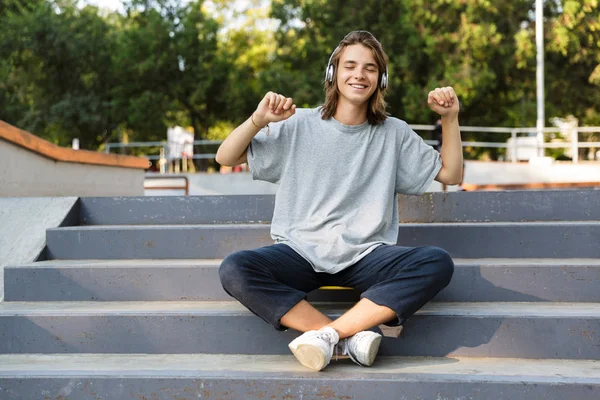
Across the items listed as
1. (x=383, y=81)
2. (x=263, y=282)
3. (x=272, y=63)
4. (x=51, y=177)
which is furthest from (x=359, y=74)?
(x=272, y=63)

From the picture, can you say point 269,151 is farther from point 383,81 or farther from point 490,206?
point 490,206

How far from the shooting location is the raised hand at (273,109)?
282cm

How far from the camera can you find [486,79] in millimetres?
20203

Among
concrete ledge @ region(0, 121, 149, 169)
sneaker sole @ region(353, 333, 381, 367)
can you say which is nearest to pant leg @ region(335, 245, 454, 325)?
sneaker sole @ region(353, 333, 381, 367)

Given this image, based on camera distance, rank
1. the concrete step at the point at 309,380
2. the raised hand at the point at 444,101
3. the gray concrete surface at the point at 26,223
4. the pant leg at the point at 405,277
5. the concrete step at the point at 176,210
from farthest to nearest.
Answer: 1. the concrete step at the point at 176,210
2. the gray concrete surface at the point at 26,223
3. the raised hand at the point at 444,101
4. the pant leg at the point at 405,277
5. the concrete step at the point at 309,380

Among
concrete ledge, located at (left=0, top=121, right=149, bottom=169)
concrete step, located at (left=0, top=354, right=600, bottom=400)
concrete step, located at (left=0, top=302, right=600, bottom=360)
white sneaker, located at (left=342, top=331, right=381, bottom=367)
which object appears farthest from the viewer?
concrete ledge, located at (left=0, top=121, right=149, bottom=169)

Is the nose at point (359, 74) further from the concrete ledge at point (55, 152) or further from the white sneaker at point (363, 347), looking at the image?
the concrete ledge at point (55, 152)

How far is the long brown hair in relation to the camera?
3043 millimetres

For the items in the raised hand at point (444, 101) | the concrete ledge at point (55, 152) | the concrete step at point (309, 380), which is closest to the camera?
the concrete step at point (309, 380)

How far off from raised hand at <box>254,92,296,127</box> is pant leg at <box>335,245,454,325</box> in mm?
724

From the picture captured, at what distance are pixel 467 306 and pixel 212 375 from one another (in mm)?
1180

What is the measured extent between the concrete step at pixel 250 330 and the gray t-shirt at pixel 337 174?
0.36 meters

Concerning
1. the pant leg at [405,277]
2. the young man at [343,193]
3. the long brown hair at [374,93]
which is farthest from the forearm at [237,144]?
the pant leg at [405,277]

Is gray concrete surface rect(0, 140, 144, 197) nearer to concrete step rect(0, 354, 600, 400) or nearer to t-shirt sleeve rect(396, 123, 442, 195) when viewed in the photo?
concrete step rect(0, 354, 600, 400)
